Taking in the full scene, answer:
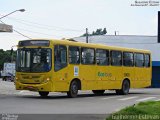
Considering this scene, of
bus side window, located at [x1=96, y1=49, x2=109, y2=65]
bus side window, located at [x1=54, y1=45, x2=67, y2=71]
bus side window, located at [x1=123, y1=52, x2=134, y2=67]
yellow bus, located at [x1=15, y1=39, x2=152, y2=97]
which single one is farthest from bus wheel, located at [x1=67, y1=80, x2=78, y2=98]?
bus side window, located at [x1=123, y1=52, x2=134, y2=67]

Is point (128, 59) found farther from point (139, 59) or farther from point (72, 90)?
point (72, 90)

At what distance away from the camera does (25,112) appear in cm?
1688

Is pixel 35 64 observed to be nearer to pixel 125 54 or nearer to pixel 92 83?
pixel 92 83

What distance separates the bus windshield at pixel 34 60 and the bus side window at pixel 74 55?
1748 mm

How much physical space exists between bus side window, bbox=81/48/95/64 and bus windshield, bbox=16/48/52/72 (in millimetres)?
3100

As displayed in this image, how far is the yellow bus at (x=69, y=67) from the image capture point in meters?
25.0

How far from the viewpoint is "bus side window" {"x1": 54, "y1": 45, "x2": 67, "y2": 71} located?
25234 millimetres

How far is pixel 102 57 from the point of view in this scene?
29.7m

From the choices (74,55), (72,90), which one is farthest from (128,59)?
(72,90)

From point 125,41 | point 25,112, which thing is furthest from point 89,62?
point 125,41

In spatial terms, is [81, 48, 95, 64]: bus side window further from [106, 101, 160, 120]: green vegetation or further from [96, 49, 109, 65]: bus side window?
[106, 101, 160, 120]: green vegetation

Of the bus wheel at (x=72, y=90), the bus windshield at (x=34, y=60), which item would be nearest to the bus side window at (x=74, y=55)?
the bus wheel at (x=72, y=90)

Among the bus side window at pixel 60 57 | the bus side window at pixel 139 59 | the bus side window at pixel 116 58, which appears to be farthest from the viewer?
the bus side window at pixel 139 59

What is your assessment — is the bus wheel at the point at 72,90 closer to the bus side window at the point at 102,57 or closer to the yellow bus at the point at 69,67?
the yellow bus at the point at 69,67
